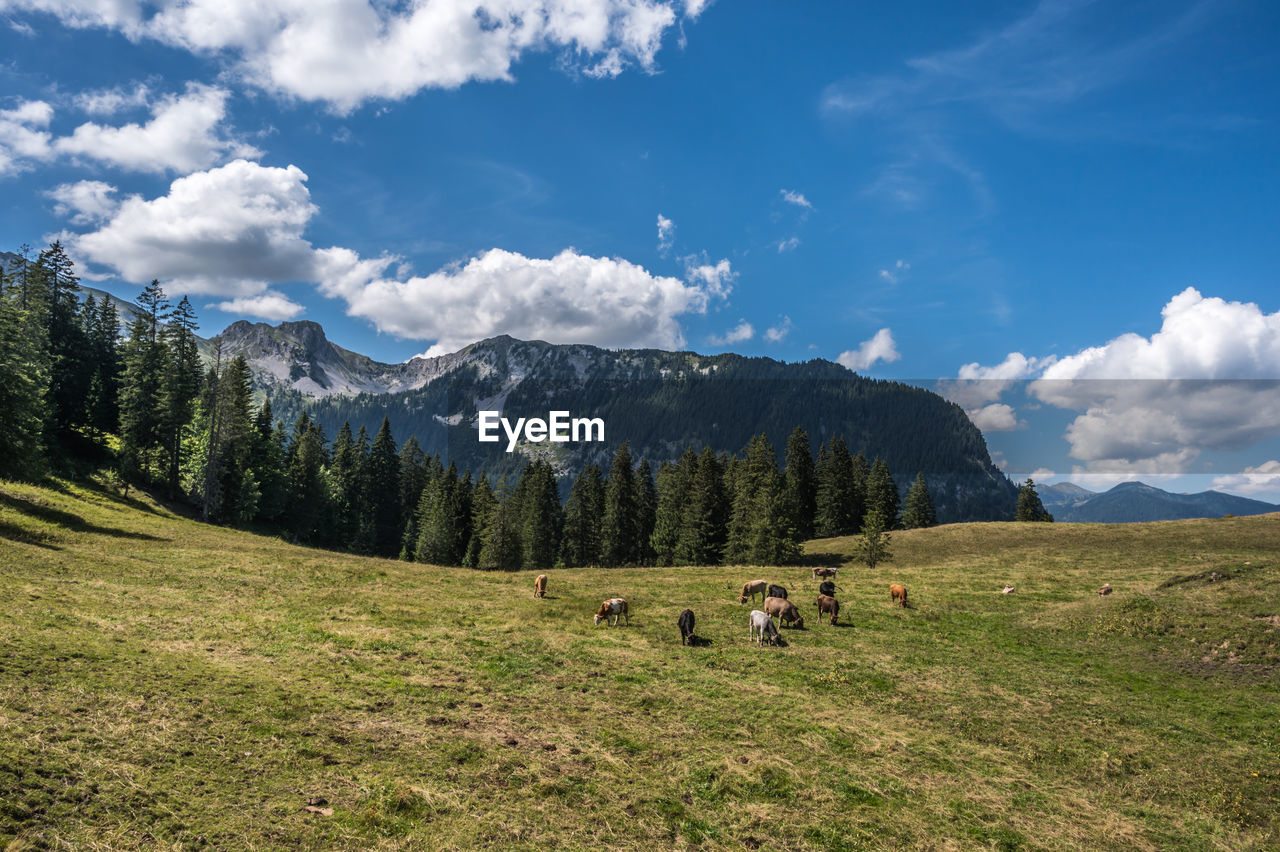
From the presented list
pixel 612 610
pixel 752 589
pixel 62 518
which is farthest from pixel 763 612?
pixel 62 518

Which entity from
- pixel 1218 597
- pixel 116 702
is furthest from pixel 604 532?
pixel 116 702

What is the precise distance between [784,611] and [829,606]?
10.9 feet

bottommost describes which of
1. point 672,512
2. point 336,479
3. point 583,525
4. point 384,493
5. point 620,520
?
point 583,525

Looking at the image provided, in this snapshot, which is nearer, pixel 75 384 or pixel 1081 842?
pixel 1081 842

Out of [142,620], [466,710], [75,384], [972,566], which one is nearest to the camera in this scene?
[466,710]

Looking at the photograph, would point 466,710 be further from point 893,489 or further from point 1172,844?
point 893,489

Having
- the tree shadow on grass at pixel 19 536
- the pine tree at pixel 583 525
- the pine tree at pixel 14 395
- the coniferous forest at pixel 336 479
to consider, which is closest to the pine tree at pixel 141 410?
the coniferous forest at pixel 336 479

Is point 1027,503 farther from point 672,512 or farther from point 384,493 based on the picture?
point 384,493

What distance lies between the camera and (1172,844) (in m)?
12.4

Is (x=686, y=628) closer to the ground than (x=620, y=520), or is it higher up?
closer to the ground

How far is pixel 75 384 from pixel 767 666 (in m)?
90.1

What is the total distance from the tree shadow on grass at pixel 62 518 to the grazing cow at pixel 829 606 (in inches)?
1638

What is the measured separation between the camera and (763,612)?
25703 millimetres

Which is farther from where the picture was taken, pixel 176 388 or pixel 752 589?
pixel 176 388
